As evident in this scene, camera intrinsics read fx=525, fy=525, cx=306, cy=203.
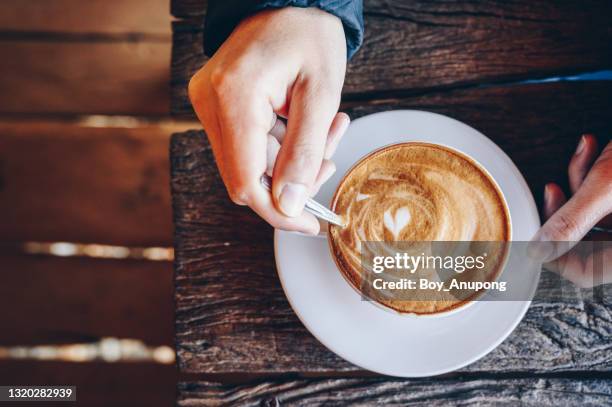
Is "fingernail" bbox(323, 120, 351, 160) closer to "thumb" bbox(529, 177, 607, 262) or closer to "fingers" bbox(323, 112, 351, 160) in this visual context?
"fingers" bbox(323, 112, 351, 160)

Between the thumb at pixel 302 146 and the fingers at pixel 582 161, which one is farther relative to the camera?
the fingers at pixel 582 161

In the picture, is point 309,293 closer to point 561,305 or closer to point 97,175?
point 561,305

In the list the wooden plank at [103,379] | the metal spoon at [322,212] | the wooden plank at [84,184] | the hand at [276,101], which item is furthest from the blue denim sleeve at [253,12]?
the wooden plank at [103,379]

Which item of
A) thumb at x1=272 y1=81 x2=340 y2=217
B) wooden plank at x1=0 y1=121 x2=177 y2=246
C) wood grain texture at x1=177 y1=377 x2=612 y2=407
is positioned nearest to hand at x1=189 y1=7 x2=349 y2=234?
thumb at x1=272 y1=81 x2=340 y2=217

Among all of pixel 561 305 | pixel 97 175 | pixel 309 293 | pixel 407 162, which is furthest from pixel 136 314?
pixel 561 305

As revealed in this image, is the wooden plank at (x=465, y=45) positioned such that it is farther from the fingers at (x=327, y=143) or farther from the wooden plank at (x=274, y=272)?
the fingers at (x=327, y=143)

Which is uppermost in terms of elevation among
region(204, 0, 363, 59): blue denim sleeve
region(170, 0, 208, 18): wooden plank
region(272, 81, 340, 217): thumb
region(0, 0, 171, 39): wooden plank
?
region(0, 0, 171, 39): wooden plank
